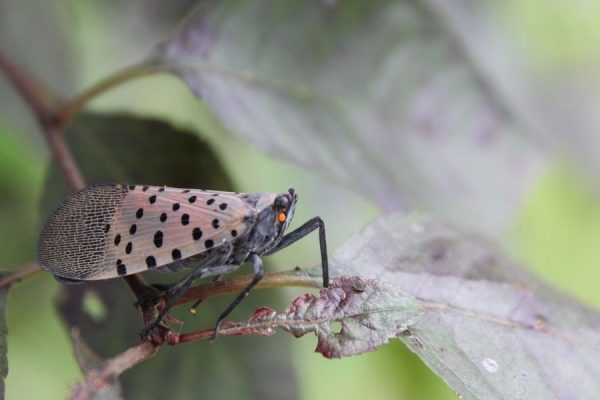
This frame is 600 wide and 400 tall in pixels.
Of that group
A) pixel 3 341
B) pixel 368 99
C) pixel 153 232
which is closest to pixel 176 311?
pixel 153 232

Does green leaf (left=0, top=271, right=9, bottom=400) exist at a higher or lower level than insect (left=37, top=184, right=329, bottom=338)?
lower

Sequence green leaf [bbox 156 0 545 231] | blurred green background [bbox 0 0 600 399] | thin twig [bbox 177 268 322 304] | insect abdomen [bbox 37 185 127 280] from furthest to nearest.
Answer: blurred green background [bbox 0 0 600 399] < green leaf [bbox 156 0 545 231] < insect abdomen [bbox 37 185 127 280] < thin twig [bbox 177 268 322 304]

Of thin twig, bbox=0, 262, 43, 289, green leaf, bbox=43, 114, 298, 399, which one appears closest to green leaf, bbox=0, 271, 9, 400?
thin twig, bbox=0, 262, 43, 289

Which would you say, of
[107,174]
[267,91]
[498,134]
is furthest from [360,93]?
[107,174]

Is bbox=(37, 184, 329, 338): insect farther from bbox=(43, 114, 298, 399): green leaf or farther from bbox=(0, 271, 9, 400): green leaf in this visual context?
bbox=(43, 114, 298, 399): green leaf

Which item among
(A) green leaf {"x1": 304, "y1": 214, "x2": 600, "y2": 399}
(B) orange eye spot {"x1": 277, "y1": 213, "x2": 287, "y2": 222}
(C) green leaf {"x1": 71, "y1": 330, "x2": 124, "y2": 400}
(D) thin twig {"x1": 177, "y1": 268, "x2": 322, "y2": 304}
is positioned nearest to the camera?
(C) green leaf {"x1": 71, "y1": 330, "x2": 124, "y2": 400}

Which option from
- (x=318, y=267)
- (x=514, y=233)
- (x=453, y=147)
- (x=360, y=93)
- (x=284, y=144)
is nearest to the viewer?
(x=318, y=267)

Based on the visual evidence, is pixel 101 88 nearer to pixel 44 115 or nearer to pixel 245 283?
pixel 44 115

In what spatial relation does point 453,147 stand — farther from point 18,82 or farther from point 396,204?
point 18,82
